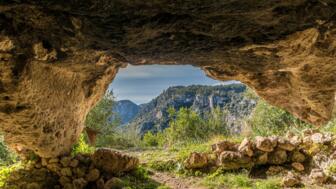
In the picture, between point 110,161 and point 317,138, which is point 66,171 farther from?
point 317,138

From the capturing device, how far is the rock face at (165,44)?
4000mm

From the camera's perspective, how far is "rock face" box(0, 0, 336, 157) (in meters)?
4.00

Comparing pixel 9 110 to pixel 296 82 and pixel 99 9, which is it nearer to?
pixel 99 9

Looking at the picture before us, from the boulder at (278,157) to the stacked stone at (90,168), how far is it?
4.74 meters

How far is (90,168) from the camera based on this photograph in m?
11.8

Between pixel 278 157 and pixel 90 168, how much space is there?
20.6 feet

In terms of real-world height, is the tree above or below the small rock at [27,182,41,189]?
above

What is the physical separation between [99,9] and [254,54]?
287 cm

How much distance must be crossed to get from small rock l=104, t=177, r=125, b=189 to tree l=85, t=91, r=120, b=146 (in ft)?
39.2

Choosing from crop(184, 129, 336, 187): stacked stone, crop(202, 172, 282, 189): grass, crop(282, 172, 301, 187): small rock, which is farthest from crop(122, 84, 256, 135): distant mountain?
crop(282, 172, 301, 187): small rock

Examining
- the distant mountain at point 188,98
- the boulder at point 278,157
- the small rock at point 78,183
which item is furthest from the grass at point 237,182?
the distant mountain at point 188,98

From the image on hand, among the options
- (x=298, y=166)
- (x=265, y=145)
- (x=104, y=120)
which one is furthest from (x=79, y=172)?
(x=104, y=120)

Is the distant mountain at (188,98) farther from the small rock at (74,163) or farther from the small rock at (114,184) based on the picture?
the small rock at (114,184)

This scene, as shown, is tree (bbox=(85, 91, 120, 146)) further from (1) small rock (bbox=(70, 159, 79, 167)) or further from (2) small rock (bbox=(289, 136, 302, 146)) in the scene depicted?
(2) small rock (bbox=(289, 136, 302, 146))
